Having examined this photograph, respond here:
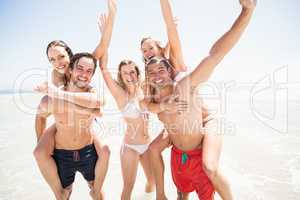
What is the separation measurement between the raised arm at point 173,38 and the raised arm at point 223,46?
99 centimetres

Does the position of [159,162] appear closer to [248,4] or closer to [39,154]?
[39,154]

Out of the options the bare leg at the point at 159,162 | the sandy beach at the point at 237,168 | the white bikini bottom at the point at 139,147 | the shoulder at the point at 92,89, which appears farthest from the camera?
the sandy beach at the point at 237,168

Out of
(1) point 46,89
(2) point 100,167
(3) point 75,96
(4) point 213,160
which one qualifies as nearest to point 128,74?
(3) point 75,96

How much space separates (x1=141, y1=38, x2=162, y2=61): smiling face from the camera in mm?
4145

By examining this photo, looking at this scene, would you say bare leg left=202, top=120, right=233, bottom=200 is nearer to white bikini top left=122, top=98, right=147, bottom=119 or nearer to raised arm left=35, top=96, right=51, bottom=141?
white bikini top left=122, top=98, right=147, bottom=119

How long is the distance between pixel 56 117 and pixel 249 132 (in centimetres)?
813

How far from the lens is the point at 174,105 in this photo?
3123 millimetres

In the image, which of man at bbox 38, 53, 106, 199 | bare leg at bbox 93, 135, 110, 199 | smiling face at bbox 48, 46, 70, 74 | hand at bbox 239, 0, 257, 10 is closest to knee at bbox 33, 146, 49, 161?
man at bbox 38, 53, 106, 199

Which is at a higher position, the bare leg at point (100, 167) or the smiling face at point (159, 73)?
the smiling face at point (159, 73)

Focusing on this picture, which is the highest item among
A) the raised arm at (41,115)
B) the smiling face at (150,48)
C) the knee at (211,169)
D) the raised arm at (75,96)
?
the smiling face at (150,48)

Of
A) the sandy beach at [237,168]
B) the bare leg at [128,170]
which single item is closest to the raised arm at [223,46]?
the bare leg at [128,170]

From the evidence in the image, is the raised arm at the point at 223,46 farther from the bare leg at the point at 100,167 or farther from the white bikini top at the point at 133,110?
the bare leg at the point at 100,167

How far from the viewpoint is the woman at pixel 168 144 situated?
2969 mm

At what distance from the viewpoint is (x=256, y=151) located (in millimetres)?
6898
